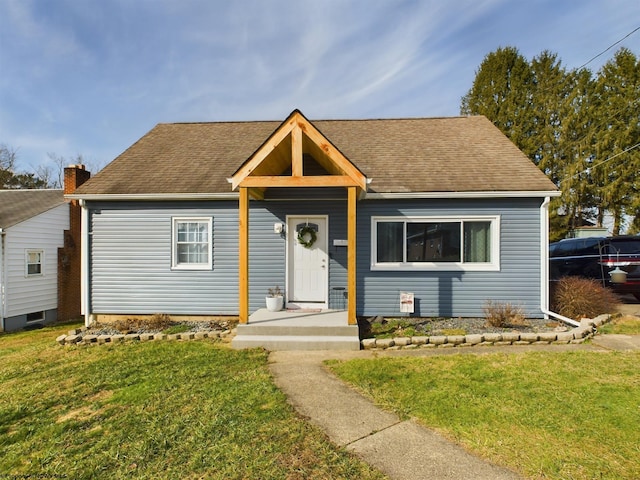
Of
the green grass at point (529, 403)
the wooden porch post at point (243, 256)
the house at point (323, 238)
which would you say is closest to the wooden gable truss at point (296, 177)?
the wooden porch post at point (243, 256)

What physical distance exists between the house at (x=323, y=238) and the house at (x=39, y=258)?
4.08m

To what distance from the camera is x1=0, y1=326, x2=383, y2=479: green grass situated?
9.00ft

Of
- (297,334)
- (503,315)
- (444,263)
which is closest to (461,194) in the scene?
(444,263)

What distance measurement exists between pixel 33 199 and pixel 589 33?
2054 centimetres

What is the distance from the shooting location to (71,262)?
39.7 feet

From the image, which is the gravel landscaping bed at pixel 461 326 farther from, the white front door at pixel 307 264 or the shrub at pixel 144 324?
the shrub at pixel 144 324

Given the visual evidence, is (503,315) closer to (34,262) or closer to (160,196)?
(160,196)

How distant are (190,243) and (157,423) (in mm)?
5401

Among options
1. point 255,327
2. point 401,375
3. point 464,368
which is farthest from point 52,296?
point 464,368

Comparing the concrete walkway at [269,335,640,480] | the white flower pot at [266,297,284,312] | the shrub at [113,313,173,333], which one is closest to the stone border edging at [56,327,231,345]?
the shrub at [113,313,173,333]

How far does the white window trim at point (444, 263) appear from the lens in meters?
7.73

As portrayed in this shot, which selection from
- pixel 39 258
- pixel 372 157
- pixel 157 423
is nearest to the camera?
pixel 157 423

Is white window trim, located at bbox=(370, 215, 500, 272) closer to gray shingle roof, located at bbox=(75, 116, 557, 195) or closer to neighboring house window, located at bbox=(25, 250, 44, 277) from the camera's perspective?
gray shingle roof, located at bbox=(75, 116, 557, 195)

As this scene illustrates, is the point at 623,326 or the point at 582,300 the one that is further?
the point at 582,300
